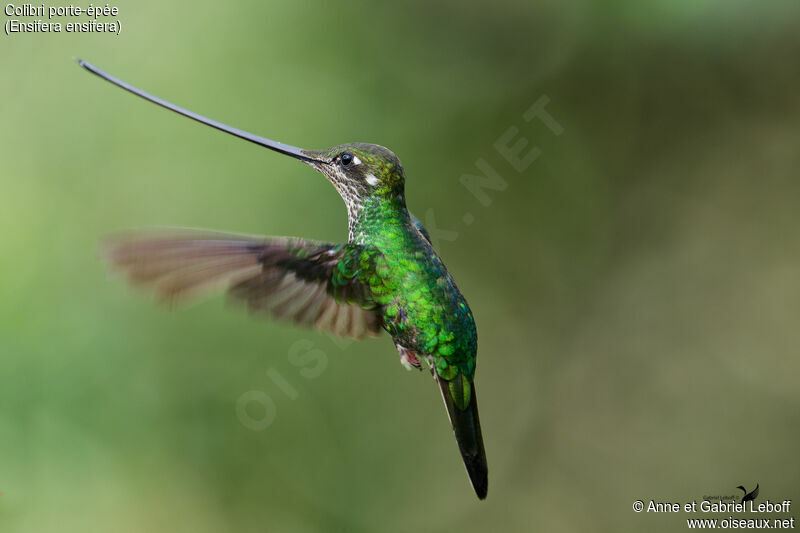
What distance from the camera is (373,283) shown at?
55.9 inches

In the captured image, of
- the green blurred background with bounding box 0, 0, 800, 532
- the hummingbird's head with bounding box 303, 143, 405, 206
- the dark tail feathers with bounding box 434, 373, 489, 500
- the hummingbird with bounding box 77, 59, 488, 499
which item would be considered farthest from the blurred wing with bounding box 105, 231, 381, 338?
the green blurred background with bounding box 0, 0, 800, 532

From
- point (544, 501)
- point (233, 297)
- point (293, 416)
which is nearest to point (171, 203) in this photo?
point (293, 416)

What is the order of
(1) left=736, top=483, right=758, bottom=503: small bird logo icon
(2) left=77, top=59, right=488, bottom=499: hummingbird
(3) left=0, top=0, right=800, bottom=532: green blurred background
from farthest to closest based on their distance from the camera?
1. (1) left=736, top=483, right=758, bottom=503: small bird logo icon
2. (3) left=0, top=0, right=800, bottom=532: green blurred background
3. (2) left=77, top=59, right=488, bottom=499: hummingbird

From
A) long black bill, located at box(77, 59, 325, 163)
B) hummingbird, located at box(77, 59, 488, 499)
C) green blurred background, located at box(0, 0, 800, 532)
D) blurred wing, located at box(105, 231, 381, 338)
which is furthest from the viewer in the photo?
green blurred background, located at box(0, 0, 800, 532)

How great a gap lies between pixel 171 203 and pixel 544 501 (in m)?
2.23

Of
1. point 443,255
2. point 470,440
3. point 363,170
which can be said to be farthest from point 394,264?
point 443,255

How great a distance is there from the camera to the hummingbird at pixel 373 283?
1.34 m

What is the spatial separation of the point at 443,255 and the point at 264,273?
7.06 ft

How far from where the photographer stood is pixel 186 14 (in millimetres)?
3076

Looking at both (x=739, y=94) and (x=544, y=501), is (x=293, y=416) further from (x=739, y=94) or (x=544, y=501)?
(x=739, y=94)

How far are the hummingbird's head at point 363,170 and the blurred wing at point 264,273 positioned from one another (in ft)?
0.38

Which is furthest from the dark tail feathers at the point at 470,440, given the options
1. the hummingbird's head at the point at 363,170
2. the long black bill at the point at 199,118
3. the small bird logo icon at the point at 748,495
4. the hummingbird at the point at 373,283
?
the small bird logo icon at the point at 748,495

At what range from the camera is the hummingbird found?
4.40 feet
